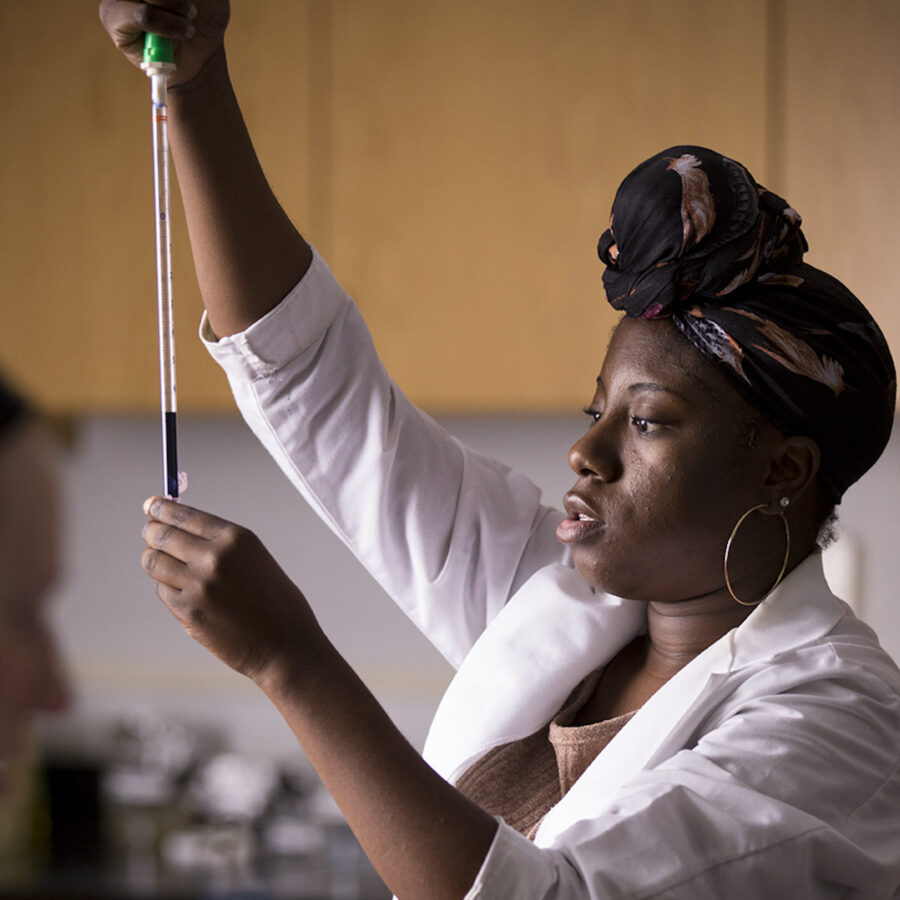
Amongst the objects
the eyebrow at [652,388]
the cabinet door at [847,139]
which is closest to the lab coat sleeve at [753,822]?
the eyebrow at [652,388]

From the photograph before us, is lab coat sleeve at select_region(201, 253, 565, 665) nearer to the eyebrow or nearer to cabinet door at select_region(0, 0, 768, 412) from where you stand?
the eyebrow

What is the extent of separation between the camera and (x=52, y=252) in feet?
6.99

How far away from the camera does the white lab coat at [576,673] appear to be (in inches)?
28.2

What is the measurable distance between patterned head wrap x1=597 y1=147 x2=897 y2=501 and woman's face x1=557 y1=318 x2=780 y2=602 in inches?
0.9

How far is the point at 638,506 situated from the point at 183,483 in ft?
1.14

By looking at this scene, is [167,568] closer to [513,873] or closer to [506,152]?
[513,873]

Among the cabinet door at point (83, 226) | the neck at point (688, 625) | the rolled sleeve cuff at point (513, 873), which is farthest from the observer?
the cabinet door at point (83, 226)

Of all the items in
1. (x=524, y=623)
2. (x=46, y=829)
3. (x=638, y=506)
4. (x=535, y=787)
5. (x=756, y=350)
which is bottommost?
(x=46, y=829)

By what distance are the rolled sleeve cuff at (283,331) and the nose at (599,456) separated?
0.25 meters

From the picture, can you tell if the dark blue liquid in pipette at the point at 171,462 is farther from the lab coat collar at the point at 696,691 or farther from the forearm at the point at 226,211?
the lab coat collar at the point at 696,691

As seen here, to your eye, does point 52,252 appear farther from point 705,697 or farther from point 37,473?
point 37,473

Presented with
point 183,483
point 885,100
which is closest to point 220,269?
point 183,483

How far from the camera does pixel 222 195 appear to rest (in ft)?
2.98

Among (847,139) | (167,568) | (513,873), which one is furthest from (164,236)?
(847,139)
